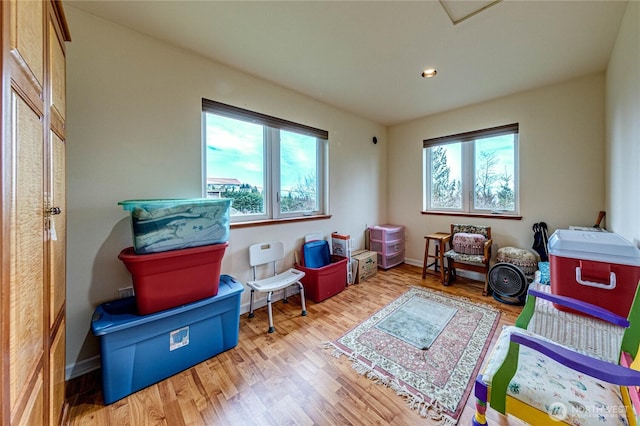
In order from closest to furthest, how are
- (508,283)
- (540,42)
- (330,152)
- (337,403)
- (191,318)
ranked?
(337,403), (191,318), (540,42), (508,283), (330,152)

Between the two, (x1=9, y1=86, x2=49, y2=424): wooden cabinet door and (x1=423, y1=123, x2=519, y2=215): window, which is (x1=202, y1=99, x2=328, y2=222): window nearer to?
(x1=9, y1=86, x2=49, y2=424): wooden cabinet door

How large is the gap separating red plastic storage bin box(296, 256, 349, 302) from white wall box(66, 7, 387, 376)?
0.69 meters

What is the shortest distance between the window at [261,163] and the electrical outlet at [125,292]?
962mm

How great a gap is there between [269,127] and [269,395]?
2413mm

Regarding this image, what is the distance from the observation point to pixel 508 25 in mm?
1733

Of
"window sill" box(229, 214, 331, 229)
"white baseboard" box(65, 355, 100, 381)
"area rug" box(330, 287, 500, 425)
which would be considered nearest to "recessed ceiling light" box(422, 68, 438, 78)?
"window sill" box(229, 214, 331, 229)

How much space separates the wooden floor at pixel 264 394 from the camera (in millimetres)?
1282

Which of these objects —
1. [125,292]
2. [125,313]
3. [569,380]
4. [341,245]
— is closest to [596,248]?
[569,380]

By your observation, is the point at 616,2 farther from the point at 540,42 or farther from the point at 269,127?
the point at 269,127

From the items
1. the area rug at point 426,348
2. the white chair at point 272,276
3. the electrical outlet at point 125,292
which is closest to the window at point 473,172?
the area rug at point 426,348

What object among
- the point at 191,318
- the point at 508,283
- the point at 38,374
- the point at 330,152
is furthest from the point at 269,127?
the point at 508,283

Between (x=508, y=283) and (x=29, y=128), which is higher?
(x=29, y=128)

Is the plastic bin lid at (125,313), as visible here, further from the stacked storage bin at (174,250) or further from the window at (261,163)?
the window at (261,163)

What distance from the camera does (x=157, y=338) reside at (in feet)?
4.96
